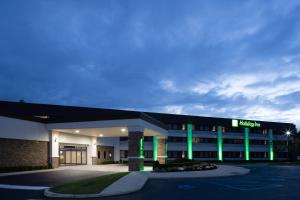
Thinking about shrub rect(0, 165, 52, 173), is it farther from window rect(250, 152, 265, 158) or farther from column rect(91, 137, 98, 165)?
window rect(250, 152, 265, 158)

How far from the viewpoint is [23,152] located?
3678cm

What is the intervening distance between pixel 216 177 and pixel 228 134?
57.0m

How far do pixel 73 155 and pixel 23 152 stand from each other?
53.9 ft

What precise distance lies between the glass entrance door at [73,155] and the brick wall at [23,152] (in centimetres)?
764

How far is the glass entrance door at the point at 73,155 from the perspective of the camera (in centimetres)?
4972

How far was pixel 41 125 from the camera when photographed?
134 ft

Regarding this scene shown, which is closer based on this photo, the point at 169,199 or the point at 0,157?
the point at 169,199

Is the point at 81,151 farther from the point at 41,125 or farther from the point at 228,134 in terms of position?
the point at 228,134

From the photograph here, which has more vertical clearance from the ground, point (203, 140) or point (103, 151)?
point (203, 140)

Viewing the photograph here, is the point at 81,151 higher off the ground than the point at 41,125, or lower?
lower

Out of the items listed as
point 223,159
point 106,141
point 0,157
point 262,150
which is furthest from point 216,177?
point 262,150

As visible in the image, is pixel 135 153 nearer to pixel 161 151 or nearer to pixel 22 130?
pixel 22 130

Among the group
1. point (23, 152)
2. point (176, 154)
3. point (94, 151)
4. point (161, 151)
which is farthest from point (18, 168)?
point (176, 154)

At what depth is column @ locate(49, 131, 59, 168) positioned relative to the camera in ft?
137
